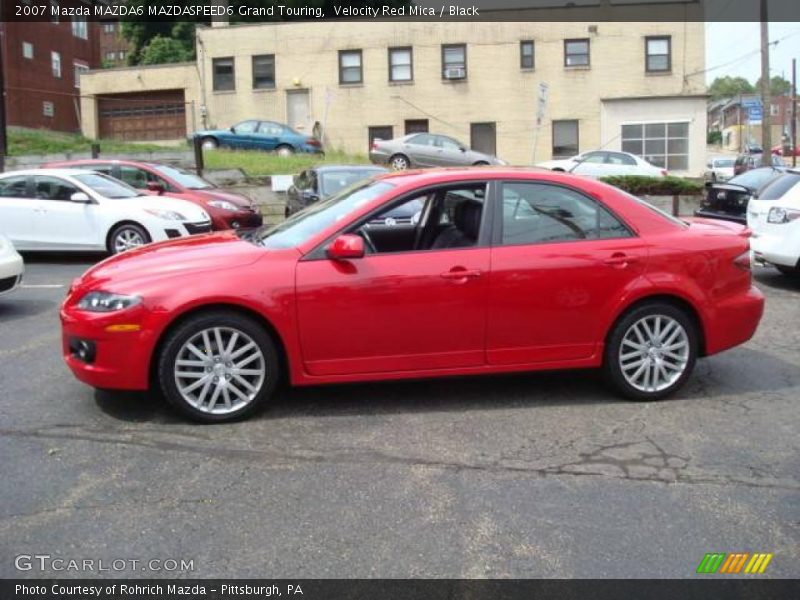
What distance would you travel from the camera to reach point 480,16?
35.2m

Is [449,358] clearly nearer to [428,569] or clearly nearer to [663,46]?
[428,569]

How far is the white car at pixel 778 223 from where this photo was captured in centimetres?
938

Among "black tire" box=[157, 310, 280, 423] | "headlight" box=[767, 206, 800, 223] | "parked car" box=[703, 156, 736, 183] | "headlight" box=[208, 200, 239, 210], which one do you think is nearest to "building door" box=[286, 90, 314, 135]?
"parked car" box=[703, 156, 736, 183]

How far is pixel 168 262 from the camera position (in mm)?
5051

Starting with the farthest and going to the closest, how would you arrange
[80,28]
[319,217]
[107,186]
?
1. [80,28]
2. [107,186]
3. [319,217]

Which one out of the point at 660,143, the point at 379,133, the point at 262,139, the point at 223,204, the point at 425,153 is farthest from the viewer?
the point at 379,133

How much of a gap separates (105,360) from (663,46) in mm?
34488

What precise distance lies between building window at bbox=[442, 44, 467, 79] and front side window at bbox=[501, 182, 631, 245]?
3144 cm

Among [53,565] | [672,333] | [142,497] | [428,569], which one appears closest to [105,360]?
[142,497]

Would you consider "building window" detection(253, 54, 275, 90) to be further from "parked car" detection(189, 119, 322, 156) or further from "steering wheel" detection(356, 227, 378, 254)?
"steering wheel" detection(356, 227, 378, 254)

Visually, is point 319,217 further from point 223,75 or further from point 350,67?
point 223,75

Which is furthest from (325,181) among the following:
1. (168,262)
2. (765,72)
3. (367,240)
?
(765,72)

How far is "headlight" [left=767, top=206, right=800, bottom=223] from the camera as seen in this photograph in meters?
9.39

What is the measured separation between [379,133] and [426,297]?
3234cm
